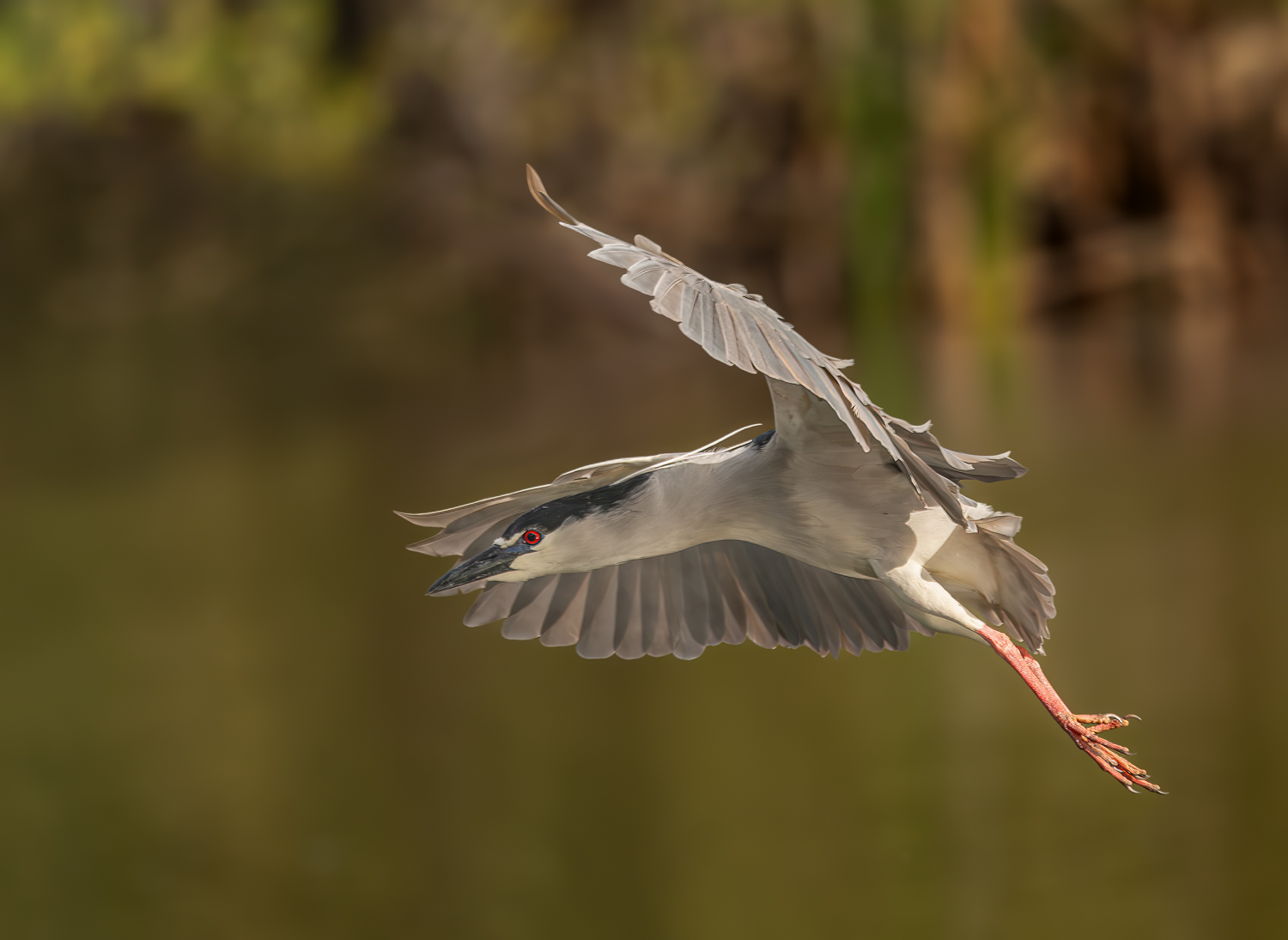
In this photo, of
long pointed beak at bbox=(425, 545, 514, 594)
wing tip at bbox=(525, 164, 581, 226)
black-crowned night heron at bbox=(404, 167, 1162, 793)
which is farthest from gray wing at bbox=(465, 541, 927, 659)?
wing tip at bbox=(525, 164, 581, 226)

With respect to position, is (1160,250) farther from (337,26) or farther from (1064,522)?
(337,26)

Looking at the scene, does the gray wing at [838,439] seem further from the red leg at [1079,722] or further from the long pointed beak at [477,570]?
the long pointed beak at [477,570]

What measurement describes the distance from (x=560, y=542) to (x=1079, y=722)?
449 mm

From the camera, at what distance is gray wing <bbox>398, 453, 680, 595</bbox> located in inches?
53.0

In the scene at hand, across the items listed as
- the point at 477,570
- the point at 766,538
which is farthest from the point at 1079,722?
the point at 477,570

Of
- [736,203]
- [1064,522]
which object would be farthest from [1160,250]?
[1064,522]

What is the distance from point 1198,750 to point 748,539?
2.11 m

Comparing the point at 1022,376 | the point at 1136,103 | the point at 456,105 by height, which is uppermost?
the point at 456,105

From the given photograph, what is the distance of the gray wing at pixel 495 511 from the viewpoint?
135 centimetres

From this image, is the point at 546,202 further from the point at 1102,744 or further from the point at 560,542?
the point at 1102,744

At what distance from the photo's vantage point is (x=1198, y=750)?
307cm

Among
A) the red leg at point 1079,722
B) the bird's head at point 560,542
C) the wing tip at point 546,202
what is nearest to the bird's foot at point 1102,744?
A: the red leg at point 1079,722

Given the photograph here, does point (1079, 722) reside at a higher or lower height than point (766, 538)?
lower

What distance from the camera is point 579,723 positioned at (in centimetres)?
333
